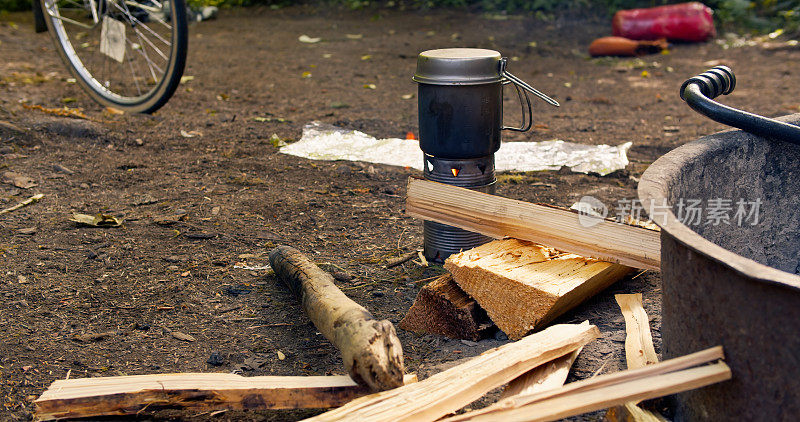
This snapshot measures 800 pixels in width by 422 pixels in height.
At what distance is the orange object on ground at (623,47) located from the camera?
7273mm

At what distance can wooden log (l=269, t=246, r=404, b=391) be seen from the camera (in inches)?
71.4

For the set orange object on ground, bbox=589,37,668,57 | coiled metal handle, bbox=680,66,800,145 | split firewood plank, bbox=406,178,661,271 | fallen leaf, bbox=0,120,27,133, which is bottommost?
split firewood plank, bbox=406,178,661,271

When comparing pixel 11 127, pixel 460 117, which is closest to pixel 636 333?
pixel 460 117

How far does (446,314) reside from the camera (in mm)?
2455

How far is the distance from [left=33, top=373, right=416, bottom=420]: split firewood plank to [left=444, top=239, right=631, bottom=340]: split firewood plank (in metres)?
0.58

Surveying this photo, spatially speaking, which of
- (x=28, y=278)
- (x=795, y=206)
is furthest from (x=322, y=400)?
(x=795, y=206)

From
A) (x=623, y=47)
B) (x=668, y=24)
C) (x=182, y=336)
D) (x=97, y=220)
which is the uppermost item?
(x=668, y=24)

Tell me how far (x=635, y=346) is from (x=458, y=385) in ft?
2.28

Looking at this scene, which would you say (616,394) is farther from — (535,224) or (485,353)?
(535,224)

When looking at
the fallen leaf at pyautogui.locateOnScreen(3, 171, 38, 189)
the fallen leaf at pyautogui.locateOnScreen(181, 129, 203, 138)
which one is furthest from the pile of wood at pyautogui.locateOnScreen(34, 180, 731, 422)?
the fallen leaf at pyautogui.locateOnScreen(181, 129, 203, 138)

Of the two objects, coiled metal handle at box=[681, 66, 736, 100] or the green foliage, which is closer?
coiled metal handle at box=[681, 66, 736, 100]

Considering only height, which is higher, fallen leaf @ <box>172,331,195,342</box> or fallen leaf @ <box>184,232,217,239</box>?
fallen leaf @ <box>184,232,217,239</box>

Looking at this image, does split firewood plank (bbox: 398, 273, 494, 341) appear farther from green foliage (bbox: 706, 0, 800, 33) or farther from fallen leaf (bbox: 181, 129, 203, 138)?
green foliage (bbox: 706, 0, 800, 33)

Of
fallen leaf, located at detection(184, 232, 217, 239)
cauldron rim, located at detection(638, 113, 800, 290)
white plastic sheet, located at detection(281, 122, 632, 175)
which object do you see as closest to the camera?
cauldron rim, located at detection(638, 113, 800, 290)
